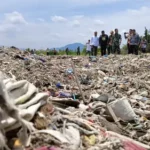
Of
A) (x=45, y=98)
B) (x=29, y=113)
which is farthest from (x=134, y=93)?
(x=29, y=113)

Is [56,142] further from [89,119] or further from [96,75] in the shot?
[96,75]

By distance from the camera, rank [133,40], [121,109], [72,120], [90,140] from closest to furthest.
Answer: [90,140] → [72,120] → [121,109] → [133,40]

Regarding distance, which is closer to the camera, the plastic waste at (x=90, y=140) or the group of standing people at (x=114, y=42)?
the plastic waste at (x=90, y=140)

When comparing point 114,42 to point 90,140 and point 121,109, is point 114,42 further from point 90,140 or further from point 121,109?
point 90,140

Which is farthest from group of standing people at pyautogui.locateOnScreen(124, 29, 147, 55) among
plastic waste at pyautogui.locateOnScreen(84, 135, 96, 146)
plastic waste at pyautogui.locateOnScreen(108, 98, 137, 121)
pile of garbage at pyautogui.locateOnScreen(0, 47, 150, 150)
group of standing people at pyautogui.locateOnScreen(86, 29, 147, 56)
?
plastic waste at pyautogui.locateOnScreen(84, 135, 96, 146)

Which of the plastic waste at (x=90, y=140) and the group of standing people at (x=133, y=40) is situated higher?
the group of standing people at (x=133, y=40)

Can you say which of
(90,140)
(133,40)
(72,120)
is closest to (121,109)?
(72,120)

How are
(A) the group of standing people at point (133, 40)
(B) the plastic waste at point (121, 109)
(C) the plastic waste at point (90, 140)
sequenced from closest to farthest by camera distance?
(C) the plastic waste at point (90, 140) → (B) the plastic waste at point (121, 109) → (A) the group of standing people at point (133, 40)

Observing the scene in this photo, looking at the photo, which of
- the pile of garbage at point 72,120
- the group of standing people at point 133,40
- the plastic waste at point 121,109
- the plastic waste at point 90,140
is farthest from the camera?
the group of standing people at point 133,40

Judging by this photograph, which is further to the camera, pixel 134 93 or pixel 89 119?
pixel 134 93

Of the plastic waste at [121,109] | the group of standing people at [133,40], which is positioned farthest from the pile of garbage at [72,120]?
the group of standing people at [133,40]

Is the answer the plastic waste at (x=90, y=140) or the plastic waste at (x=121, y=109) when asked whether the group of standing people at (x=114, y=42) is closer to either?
the plastic waste at (x=121, y=109)

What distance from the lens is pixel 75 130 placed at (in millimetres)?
4312

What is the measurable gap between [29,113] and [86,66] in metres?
9.92
